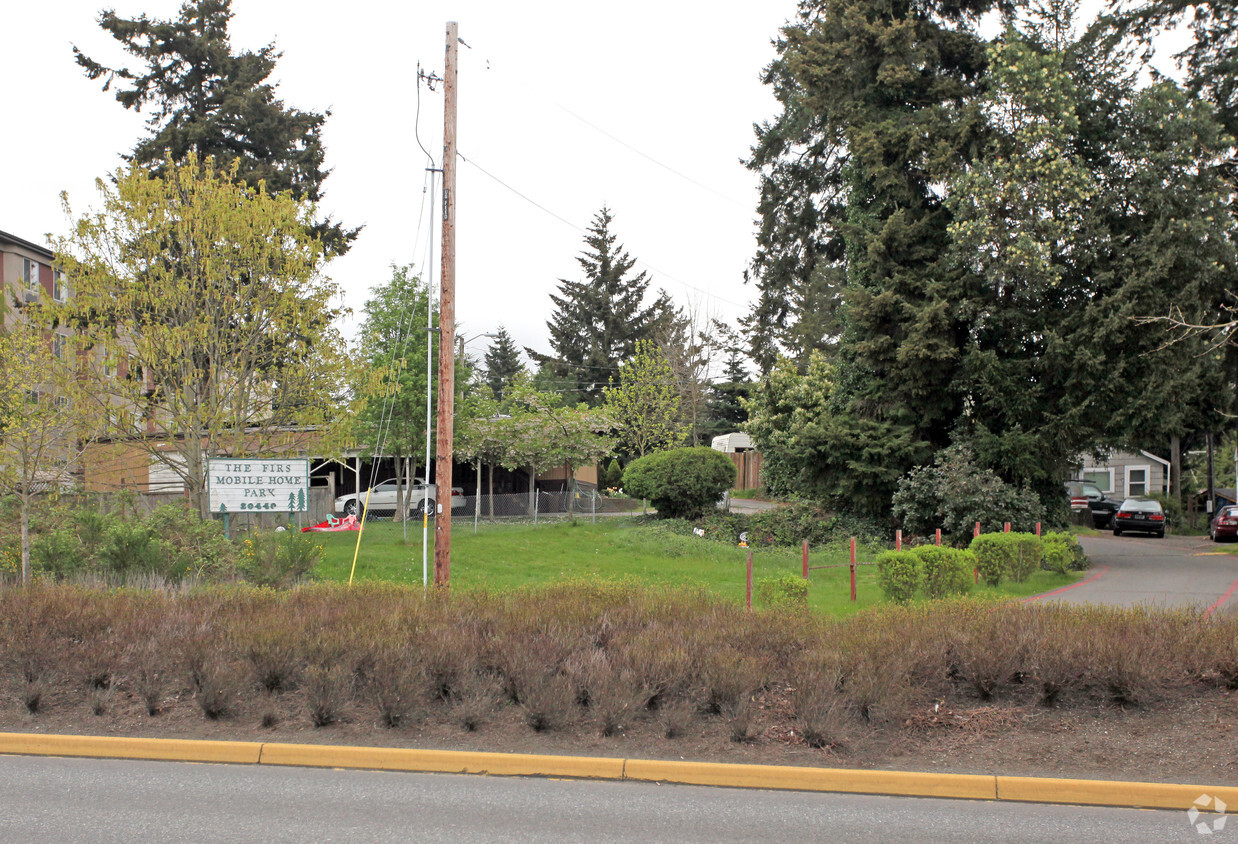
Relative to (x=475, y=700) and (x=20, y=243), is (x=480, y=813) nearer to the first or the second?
(x=475, y=700)

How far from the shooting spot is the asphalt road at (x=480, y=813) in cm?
538

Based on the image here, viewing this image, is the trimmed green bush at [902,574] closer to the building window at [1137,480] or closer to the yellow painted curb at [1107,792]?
the yellow painted curb at [1107,792]

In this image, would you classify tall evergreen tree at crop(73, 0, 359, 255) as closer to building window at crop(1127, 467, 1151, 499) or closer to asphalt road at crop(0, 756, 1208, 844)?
asphalt road at crop(0, 756, 1208, 844)

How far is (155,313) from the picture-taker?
17.2 metres

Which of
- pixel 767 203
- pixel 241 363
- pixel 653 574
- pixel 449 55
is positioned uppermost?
pixel 767 203

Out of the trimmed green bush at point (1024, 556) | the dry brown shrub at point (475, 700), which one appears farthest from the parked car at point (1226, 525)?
the dry brown shrub at point (475, 700)

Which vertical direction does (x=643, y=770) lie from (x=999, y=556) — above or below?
below

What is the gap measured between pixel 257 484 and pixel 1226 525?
1173 inches

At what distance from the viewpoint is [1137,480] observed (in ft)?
160

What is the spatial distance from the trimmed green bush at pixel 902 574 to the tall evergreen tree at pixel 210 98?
21.7 m

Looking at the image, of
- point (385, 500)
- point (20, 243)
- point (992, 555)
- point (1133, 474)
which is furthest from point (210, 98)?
point (1133, 474)

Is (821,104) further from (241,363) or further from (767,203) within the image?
(241,363)

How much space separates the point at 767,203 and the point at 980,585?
19347 mm

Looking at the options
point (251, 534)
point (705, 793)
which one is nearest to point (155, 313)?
point (251, 534)
